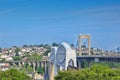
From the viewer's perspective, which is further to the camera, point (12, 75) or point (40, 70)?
point (40, 70)

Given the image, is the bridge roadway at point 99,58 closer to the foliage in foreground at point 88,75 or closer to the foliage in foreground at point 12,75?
the foliage in foreground at point 88,75

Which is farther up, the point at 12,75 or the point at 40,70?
the point at 40,70

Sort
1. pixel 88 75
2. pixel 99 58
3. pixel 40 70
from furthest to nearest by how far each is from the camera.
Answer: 1. pixel 40 70
2. pixel 99 58
3. pixel 88 75

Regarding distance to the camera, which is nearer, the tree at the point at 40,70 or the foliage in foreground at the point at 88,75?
the foliage in foreground at the point at 88,75

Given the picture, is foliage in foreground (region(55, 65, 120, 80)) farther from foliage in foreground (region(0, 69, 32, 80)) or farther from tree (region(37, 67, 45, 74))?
tree (region(37, 67, 45, 74))

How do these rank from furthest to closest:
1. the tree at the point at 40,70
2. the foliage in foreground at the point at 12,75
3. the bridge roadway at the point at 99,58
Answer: the tree at the point at 40,70, the bridge roadway at the point at 99,58, the foliage in foreground at the point at 12,75

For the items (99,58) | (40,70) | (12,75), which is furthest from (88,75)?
(40,70)

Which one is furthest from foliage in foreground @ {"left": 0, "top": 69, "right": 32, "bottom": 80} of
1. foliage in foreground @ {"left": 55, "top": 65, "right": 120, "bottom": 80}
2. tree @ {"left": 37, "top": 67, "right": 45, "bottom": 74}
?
tree @ {"left": 37, "top": 67, "right": 45, "bottom": 74}

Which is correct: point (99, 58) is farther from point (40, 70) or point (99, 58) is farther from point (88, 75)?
point (88, 75)

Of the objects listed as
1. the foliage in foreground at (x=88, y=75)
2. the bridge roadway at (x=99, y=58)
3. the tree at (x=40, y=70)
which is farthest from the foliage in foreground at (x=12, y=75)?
the tree at (x=40, y=70)

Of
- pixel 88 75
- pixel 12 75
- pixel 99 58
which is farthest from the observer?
pixel 99 58

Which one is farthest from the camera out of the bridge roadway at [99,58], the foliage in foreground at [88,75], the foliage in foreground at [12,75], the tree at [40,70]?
the tree at [40,70]

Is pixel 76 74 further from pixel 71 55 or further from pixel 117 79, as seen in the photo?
pixel 71 55
